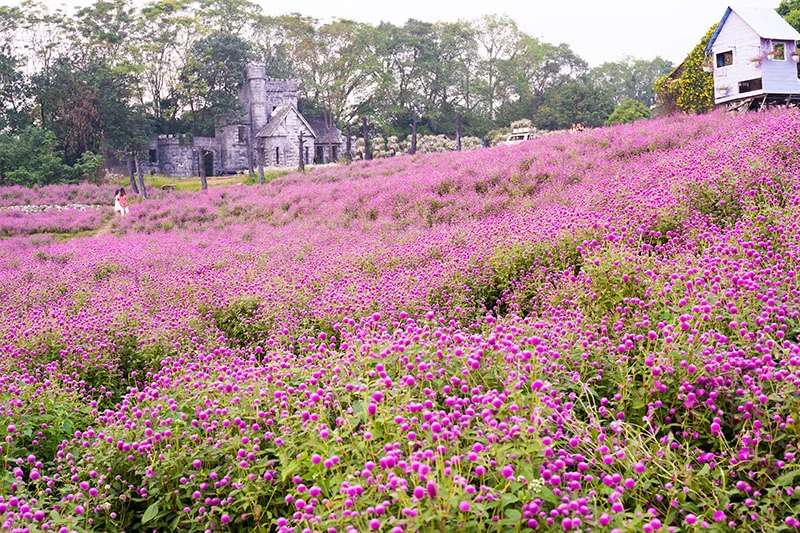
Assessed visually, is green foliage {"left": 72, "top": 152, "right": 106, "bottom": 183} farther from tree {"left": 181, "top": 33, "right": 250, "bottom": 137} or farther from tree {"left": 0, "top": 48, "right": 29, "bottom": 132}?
tree {"left": 181, "top": 33, "right": 250, "bottom": 137}

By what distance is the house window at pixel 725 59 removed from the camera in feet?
78.7

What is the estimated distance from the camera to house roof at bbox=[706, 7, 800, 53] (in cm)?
2245

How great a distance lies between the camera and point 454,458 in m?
2.63

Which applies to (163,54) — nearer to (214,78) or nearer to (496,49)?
(214,78)

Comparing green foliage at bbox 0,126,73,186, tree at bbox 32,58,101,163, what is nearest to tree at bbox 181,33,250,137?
tree at bbox 32,58,101,163

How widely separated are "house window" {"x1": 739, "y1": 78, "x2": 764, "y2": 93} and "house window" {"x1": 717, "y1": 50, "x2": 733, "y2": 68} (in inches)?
41.8

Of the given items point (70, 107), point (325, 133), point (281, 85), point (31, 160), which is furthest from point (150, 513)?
point (281, 85)

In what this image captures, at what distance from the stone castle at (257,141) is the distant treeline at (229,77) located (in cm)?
155

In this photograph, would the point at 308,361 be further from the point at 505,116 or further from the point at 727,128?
the point at 505,116

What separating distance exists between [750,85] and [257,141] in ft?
129

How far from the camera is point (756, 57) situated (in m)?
22.8

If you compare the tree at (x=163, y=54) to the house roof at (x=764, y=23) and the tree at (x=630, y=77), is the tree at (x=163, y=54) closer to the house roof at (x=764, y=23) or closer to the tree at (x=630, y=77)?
the house roof at (x=764, y=23)

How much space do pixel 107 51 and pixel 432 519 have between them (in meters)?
54.9

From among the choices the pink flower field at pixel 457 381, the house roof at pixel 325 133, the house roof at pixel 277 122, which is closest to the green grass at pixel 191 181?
the house roof at pixel 277 122
